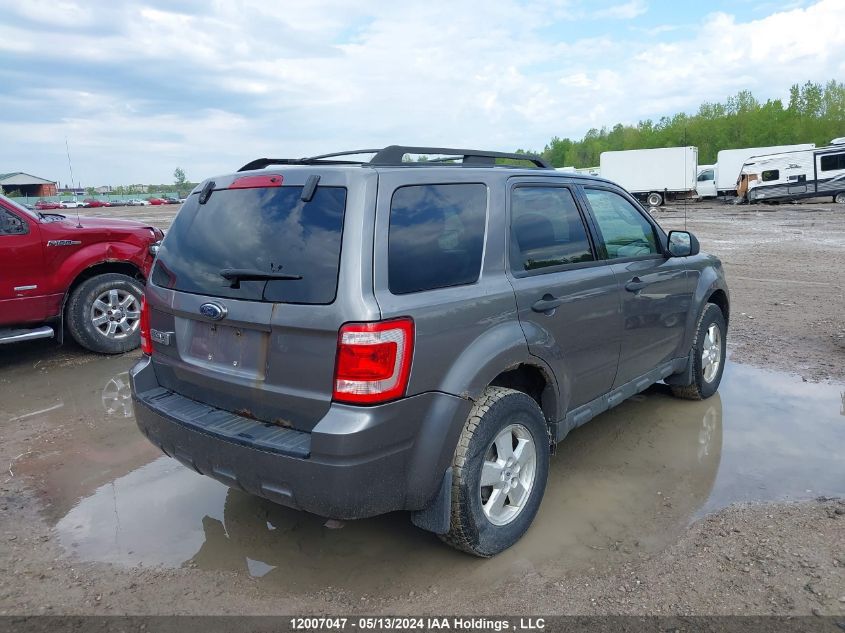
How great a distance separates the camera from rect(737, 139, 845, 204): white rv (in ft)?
98.3

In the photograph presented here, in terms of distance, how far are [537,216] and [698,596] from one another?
6.49 feet

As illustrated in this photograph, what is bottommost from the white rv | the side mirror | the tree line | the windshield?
the side mirror

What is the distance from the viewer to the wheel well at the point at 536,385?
10.9 ft

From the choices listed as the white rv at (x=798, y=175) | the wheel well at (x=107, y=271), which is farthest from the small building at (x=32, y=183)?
the wheel well at (x=107, y=271)

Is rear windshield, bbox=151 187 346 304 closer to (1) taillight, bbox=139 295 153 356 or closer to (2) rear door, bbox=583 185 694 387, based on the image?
(1) taillight, bbox=139 295 153 356

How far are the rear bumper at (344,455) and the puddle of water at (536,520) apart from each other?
0.53 meters

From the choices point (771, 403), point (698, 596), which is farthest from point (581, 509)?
point (771, 403)

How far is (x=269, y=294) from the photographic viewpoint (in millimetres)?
2768

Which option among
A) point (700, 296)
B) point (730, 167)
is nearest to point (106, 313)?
point (700, 296)

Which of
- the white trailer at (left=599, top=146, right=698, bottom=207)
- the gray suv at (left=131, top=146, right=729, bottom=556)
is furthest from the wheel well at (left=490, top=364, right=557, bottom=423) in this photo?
the white trailer at (left=599, top=146, right=698, bottom=207)

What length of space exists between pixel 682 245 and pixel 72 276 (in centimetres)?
583

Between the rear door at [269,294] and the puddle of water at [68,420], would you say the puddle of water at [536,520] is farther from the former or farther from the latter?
the rear door at [269,294]

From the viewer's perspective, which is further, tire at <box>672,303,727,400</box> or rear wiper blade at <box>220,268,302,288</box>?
tire at <box>672,303,727,400</box>

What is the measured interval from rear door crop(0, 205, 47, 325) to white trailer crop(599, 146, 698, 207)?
3434 centimetres
